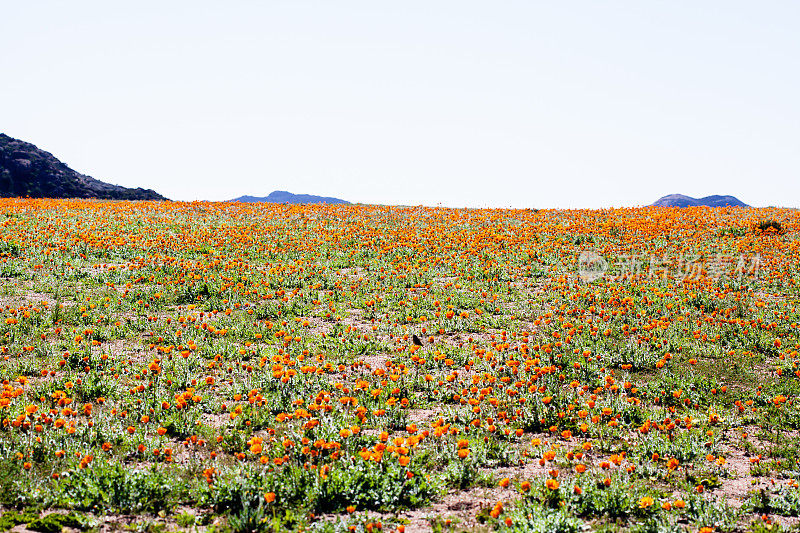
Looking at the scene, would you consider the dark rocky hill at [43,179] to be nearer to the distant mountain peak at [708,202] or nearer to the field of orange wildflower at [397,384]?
the field of orange wildflower at [397,384]

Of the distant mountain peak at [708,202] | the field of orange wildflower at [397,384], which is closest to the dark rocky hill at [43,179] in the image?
the field of orange wildflower at [397,384]

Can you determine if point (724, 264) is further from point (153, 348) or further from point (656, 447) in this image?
point (153, 348)

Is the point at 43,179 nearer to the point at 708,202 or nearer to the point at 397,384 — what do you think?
the point at 397,384

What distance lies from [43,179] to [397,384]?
58703mm

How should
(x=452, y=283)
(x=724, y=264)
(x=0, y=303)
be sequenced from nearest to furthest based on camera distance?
(x=0, y=303)
(x=452, y=283)
(x=724, y=264)

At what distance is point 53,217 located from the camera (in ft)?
73.3

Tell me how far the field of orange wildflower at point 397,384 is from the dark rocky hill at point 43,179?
38433 mm

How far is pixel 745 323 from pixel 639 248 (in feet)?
24.6

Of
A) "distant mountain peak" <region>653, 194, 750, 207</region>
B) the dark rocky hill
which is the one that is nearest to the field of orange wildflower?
"distant mountain peak" <region>653, 194, 750, 207</region>

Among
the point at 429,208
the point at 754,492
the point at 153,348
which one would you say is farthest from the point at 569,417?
the point at 429,208

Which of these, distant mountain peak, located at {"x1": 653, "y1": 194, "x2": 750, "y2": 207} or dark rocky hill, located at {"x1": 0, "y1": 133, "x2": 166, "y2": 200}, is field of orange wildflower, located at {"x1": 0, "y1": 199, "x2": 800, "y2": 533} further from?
dark rocky hill, located at {"x1": 0, "y1": 133, "x2": 166, "y2": 200}

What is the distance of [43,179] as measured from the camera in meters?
54.4

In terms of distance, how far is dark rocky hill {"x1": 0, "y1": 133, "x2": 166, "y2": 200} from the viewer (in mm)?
52066

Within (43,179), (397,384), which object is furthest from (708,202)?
(43,179)
